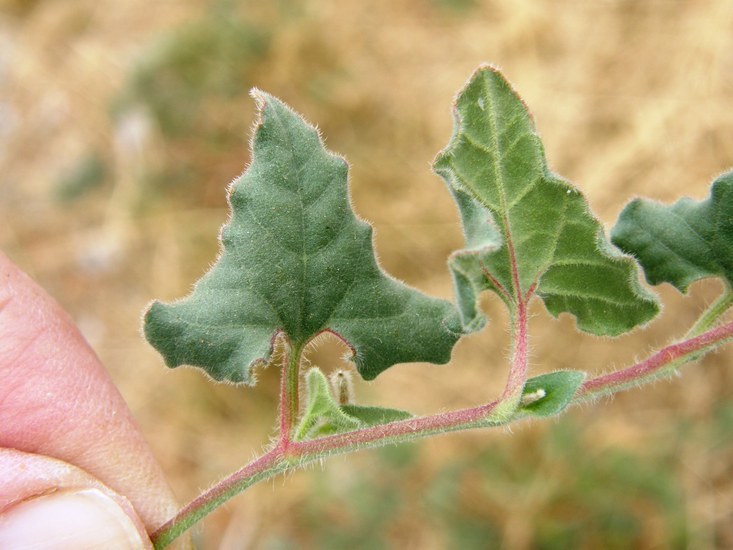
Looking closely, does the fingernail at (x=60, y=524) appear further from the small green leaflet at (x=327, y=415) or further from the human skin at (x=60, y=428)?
the small green leaflet at (x=327, y=415)

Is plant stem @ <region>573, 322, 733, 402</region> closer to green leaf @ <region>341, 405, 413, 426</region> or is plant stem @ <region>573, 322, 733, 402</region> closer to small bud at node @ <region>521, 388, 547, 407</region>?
small bud at node @ <region>521, 388, 547, 407</region>

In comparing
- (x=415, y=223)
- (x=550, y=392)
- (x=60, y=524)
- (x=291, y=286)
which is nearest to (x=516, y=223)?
(x=550, y=392)

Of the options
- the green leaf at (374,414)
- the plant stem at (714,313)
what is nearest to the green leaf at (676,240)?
the plant stem at (714,313)

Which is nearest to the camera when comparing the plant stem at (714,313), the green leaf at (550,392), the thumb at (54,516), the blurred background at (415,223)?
the green leaf at (550,392)

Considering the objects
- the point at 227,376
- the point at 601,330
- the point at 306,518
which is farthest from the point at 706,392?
the point at 227,376

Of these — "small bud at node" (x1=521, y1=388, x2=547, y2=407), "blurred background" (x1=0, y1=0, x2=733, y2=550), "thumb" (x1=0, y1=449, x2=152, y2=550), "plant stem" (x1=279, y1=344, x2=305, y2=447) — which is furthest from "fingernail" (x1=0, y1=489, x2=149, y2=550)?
"blurred background" (x1=0, y1=0, x2=733, y2=550)

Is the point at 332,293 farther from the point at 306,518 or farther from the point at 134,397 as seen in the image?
the point at 134,397
